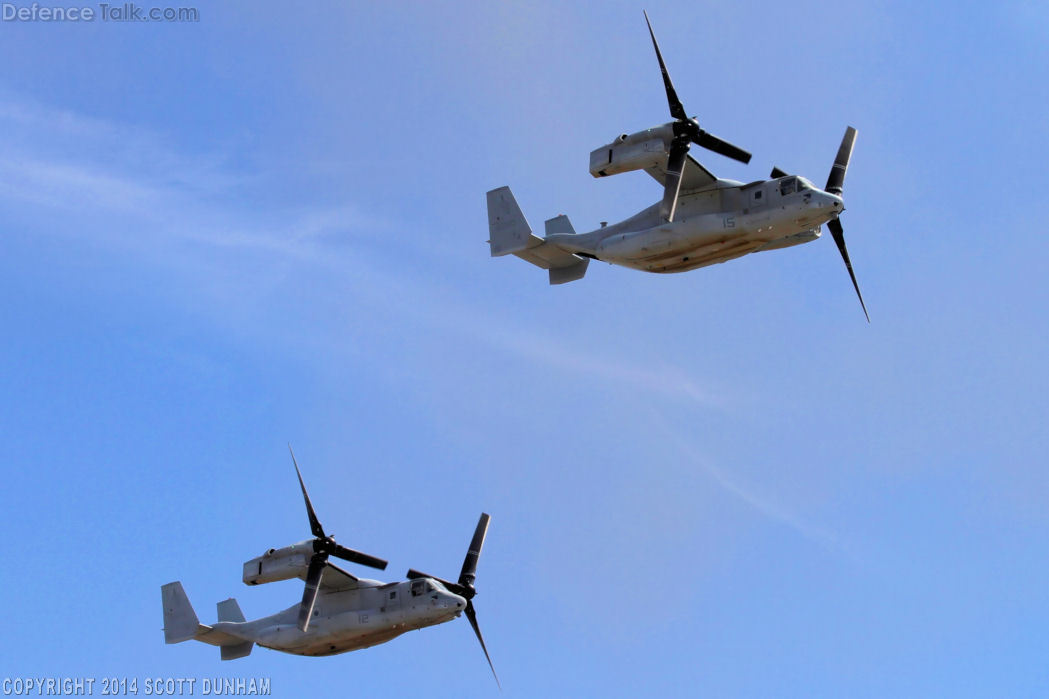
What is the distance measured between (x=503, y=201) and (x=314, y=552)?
63.9 feet

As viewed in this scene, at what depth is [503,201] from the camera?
210ft

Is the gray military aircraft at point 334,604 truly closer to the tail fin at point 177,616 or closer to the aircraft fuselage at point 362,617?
the aircraft fuselage at point 362,617

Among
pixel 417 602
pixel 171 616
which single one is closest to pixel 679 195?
pixel 417 602

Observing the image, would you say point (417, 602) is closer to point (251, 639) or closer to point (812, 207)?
point (251, 639)

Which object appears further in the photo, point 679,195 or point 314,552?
point 314,552

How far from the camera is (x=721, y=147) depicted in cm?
5728

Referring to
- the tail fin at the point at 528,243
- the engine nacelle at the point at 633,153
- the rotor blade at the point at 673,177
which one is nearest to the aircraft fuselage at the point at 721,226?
the rotor blade at the point at 673,177

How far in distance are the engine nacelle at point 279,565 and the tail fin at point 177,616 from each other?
6.24 meters

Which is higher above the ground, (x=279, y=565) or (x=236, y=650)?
(x=279, y=565)

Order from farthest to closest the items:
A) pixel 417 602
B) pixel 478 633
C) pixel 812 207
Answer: pixel 478 633, pixel 417 602, pixel 812 207

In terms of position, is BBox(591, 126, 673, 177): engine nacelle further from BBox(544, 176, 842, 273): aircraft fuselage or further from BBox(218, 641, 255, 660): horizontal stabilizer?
BBox(218, 641, 255, 660): horizontal stabilizer

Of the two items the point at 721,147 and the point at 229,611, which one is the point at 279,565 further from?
the point at 721,147

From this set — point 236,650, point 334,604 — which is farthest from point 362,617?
point 236,650

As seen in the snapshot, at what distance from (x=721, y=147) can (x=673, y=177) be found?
260cm
